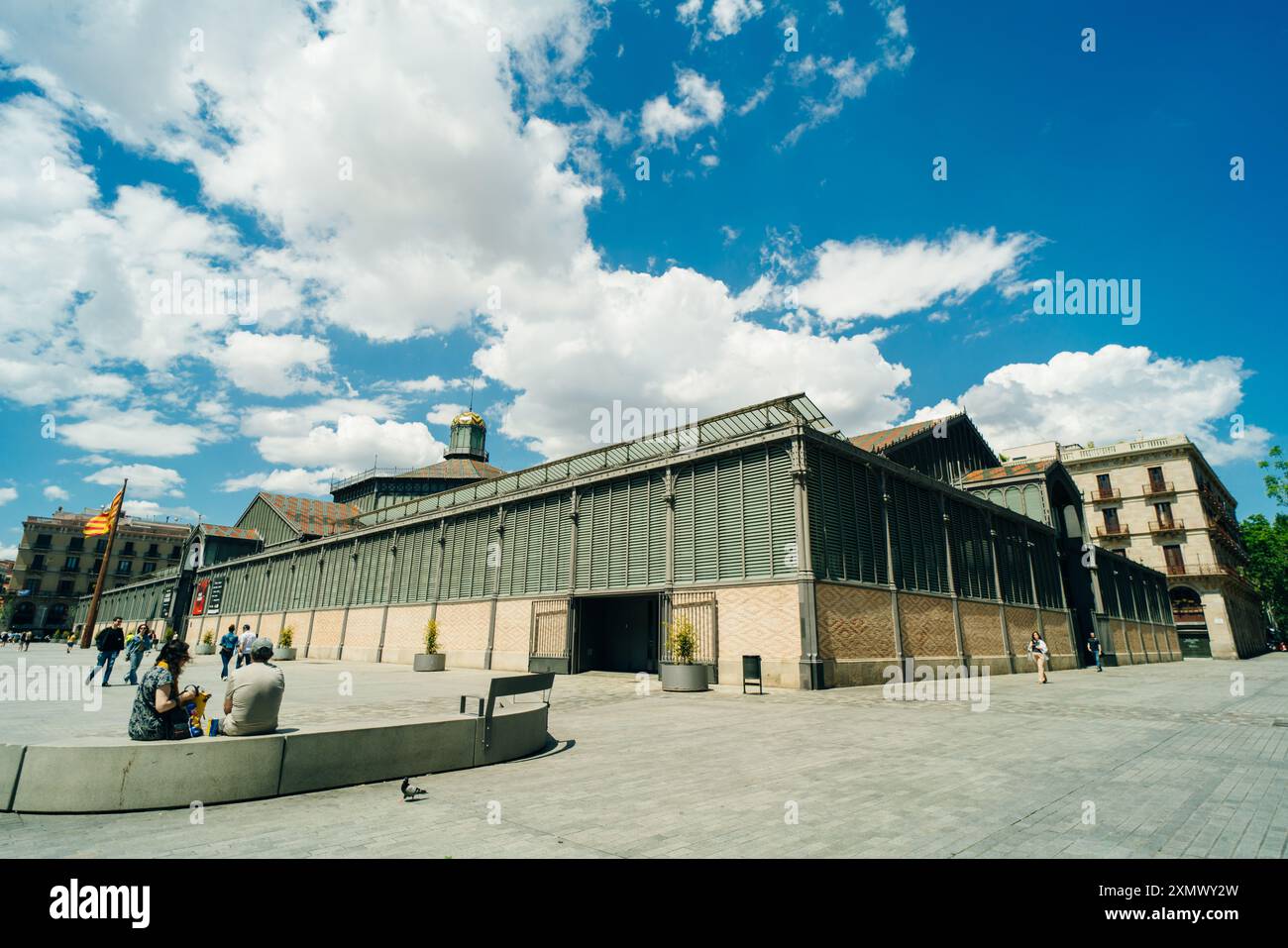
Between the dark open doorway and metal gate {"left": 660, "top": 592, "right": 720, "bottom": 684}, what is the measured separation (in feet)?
13.2

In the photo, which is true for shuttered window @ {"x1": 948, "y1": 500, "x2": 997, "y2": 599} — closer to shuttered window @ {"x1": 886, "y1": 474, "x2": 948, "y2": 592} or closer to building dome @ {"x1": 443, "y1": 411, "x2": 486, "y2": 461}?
shuttered window @ {"x1": 886, "y1": 474, "x2": 948, "y2": 592}

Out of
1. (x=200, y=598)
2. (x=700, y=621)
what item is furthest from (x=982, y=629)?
(x=200, y=598)

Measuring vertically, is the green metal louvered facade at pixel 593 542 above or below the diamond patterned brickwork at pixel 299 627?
above

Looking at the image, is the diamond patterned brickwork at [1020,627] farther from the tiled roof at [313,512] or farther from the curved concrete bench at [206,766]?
the tiled roof at [313,512]

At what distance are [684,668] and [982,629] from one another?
16.0m

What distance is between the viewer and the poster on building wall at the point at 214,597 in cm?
5309

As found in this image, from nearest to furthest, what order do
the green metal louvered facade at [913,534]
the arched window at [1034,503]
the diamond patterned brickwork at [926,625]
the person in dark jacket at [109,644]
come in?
the person in dark jacket at [109,644]
the green metal louvered facade at [913,534]
the diamond patterned brickwork at [926,625]
the arched window at [1034,503]

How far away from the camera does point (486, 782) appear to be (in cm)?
682

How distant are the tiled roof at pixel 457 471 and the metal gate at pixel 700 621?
4042 centimetres

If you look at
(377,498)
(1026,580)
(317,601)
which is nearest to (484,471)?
(377,498)

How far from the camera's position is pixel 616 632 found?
A: 1036 inches

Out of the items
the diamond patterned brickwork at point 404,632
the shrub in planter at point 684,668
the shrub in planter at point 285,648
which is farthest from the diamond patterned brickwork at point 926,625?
the shrub in planter at point 285,648

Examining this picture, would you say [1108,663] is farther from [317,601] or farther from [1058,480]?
[317,601]
